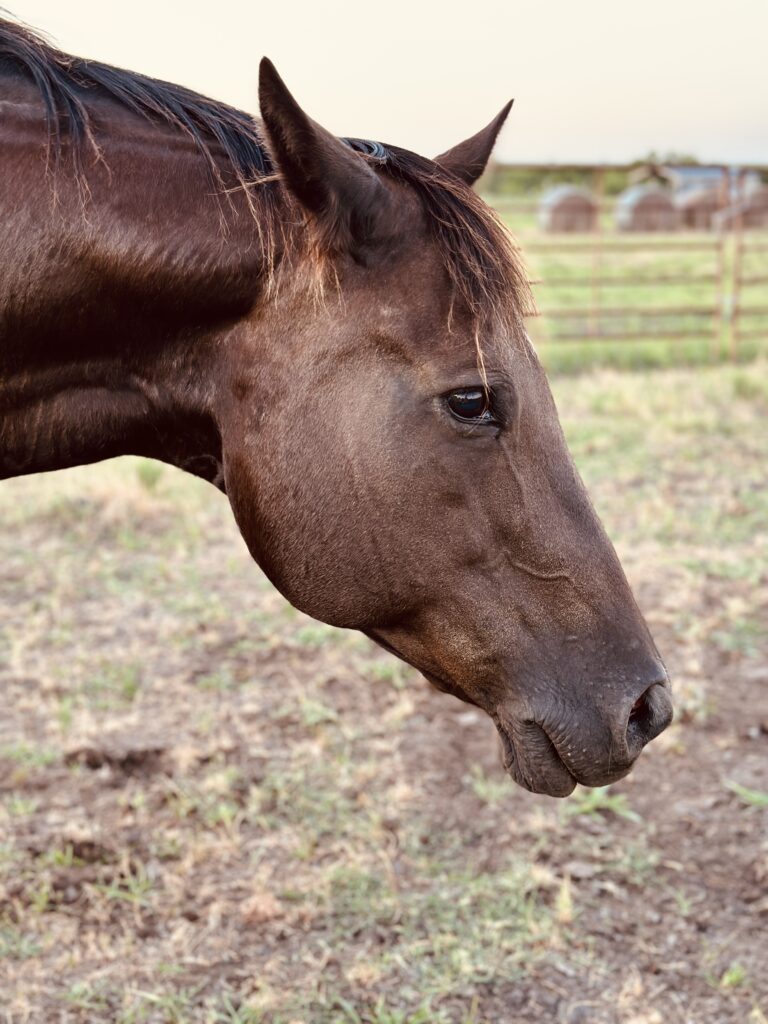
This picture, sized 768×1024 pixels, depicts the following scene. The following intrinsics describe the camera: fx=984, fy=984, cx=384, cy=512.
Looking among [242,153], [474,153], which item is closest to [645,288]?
[474,153]

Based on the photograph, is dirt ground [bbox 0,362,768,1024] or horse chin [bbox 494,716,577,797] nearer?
horse chin [bbox 494,716,577,797]

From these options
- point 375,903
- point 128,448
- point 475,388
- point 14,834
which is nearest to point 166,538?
point 14,834

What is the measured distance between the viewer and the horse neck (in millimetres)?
1783

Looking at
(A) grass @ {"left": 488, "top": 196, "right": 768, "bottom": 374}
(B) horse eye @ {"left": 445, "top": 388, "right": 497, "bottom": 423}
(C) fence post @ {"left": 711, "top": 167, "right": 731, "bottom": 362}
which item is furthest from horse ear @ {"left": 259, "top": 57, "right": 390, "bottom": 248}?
(C) fence post @ {"left": 711, "top": 167, "right": 731, "bottom": 362}

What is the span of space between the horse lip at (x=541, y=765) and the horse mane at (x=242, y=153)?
801 mm

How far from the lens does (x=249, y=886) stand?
9.72 ft

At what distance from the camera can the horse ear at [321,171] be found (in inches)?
63.7

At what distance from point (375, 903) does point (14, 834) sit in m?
1.21

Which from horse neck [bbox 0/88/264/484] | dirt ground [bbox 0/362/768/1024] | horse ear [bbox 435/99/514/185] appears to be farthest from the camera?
dirt ground [bbox 0/362/768/1024]

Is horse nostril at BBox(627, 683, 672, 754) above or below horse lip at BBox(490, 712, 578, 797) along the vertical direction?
above

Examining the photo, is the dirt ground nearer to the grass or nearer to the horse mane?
the horse mane

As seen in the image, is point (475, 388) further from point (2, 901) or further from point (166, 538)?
point (166, 538)

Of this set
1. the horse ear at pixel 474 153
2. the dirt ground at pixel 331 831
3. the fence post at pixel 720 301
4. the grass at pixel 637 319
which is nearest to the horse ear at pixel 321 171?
the horse ear at pixel 474 153

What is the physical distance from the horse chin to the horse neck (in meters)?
0.85
